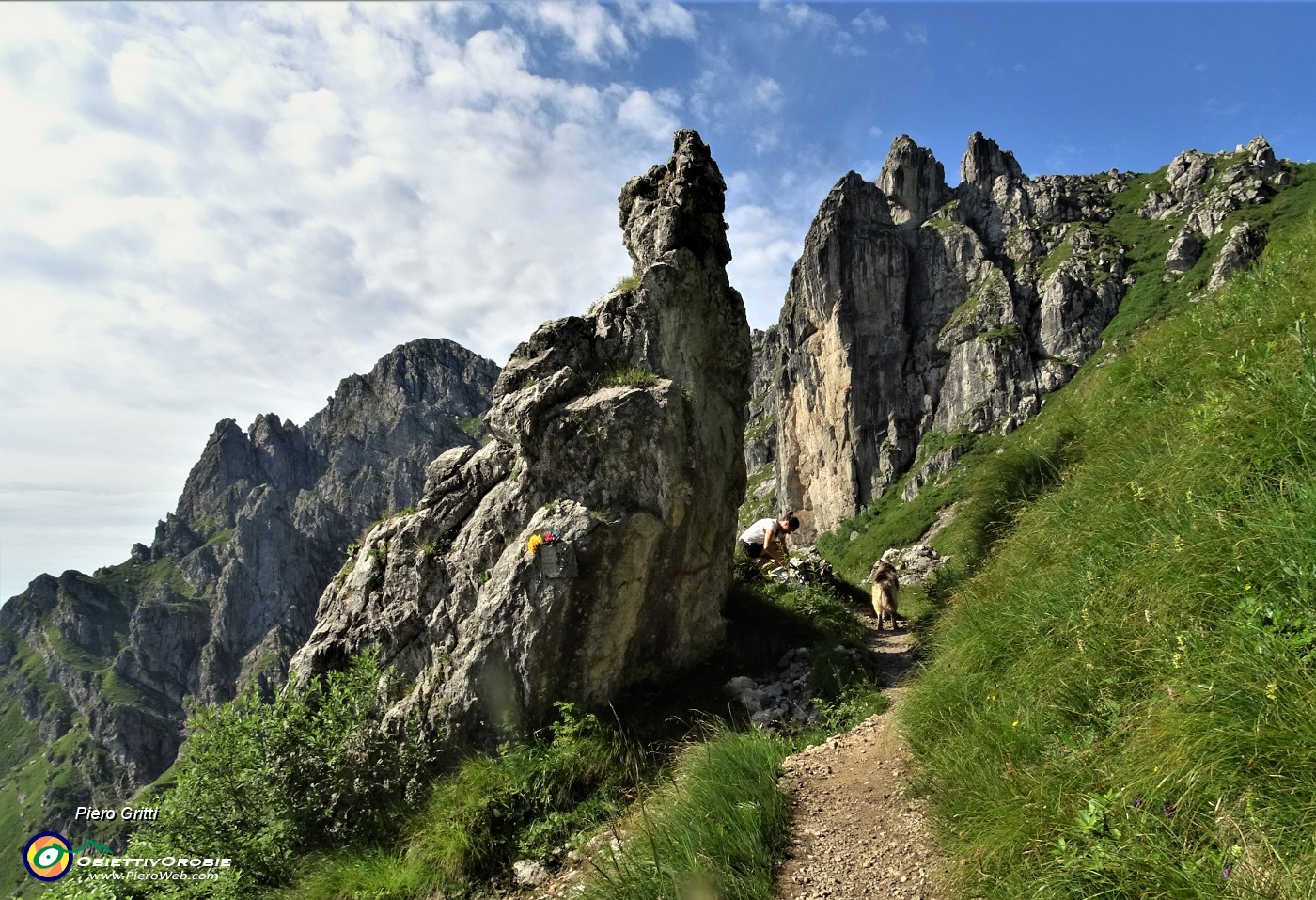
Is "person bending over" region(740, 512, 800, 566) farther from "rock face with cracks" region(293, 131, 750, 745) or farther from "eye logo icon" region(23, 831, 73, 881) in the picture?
"eye logo icon" region(23, 831, 73, 881)

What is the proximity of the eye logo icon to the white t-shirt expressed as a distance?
1433cm

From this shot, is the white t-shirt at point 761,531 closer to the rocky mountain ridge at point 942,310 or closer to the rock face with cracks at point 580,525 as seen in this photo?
the rock face with cracks at point 580,525

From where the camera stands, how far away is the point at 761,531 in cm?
1792

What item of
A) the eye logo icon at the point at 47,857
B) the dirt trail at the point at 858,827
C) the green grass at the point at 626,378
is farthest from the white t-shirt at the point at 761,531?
the eye logo icon at the point at 47,857

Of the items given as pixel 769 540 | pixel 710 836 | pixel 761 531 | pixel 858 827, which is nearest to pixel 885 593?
pixel 769 540

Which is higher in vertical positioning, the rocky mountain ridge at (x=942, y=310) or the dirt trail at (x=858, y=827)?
the rocky mountain ridge at (x=942, y=310)

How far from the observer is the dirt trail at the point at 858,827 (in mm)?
4863

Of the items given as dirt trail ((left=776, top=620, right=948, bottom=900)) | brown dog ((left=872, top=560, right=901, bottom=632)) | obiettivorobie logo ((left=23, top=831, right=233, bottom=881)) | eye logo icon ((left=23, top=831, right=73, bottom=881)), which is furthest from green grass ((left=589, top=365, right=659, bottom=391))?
eye logo icon ((left=23, top=831, right=73, bottom=881))

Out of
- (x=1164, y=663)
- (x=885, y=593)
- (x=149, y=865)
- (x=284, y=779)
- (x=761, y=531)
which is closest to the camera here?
(x=1164, y=663)

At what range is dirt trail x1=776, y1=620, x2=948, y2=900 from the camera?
16.0 feet

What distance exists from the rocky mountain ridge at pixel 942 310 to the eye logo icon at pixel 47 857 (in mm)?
122720

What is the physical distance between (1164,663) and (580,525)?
324 inches

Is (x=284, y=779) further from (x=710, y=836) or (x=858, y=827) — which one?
(x=858, y=827)

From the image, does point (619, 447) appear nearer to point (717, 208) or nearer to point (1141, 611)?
point (717, 208)
